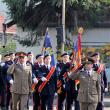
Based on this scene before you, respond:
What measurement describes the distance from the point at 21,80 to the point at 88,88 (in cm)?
227

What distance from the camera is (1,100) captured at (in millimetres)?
15508

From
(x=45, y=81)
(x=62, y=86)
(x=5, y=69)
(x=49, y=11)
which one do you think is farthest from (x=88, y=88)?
(x=49, y=11)

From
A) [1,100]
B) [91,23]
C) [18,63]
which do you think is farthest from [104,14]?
[18,63]

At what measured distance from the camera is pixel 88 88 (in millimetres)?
10883

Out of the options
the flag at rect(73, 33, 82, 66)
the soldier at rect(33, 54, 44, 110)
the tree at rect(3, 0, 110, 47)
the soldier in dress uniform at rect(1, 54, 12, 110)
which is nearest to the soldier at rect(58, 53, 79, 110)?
the flag at rect(73, 33, 82, 66)

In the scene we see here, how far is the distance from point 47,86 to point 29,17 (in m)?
13.8

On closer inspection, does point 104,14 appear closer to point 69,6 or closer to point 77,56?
point 69,6

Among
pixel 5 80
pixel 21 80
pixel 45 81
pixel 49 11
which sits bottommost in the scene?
pixel 5 80

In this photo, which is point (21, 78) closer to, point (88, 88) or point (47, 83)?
point (47, 83)

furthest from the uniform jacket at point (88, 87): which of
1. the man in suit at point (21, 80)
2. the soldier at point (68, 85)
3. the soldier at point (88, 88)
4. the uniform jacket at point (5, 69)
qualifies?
the uniform jacket at point (5, 69)

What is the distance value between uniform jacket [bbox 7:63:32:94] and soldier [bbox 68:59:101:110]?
1.97 m

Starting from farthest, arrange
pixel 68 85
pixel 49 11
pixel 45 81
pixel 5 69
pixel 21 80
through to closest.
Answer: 1. pixel 49 11
2. pixel 5 69
3. pixel 68 85
4. pixel 45 81
5. pixel 21 80

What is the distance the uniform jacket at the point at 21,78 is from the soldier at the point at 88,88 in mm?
1973

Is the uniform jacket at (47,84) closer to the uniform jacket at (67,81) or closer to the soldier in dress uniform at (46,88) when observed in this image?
the soldier in dress uniform at (46,88)
